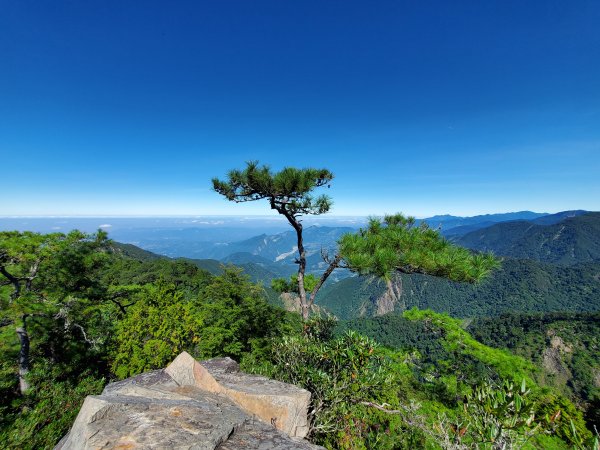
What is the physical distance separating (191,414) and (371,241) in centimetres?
574

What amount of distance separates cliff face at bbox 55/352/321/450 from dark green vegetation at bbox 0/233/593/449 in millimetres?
1162

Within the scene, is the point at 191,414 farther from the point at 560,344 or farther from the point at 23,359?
the point at 560,344

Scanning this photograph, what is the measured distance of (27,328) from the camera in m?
9.83

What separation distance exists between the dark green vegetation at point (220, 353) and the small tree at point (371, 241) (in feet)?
7.28

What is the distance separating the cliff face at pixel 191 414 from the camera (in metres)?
3.84

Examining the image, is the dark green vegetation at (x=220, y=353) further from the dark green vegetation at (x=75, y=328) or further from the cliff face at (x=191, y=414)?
the cliff face at (x=191, y=414)

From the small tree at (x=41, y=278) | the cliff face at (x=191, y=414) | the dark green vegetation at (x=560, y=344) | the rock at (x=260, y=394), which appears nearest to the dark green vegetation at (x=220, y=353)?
the small tree at (x=41, y=278)

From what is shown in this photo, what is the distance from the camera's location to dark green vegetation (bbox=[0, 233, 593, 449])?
5098mm

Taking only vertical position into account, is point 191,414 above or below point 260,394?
above

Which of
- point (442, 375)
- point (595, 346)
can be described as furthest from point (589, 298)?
point (442, 375)

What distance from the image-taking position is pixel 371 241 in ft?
25.7

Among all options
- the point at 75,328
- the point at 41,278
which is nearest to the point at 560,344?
the point at 75,328

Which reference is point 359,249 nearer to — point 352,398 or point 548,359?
point 352,398

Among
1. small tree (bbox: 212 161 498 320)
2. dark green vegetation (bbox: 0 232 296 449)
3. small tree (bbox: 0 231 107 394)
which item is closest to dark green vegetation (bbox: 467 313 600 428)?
small tree (bbox: 212 161 498 320)
